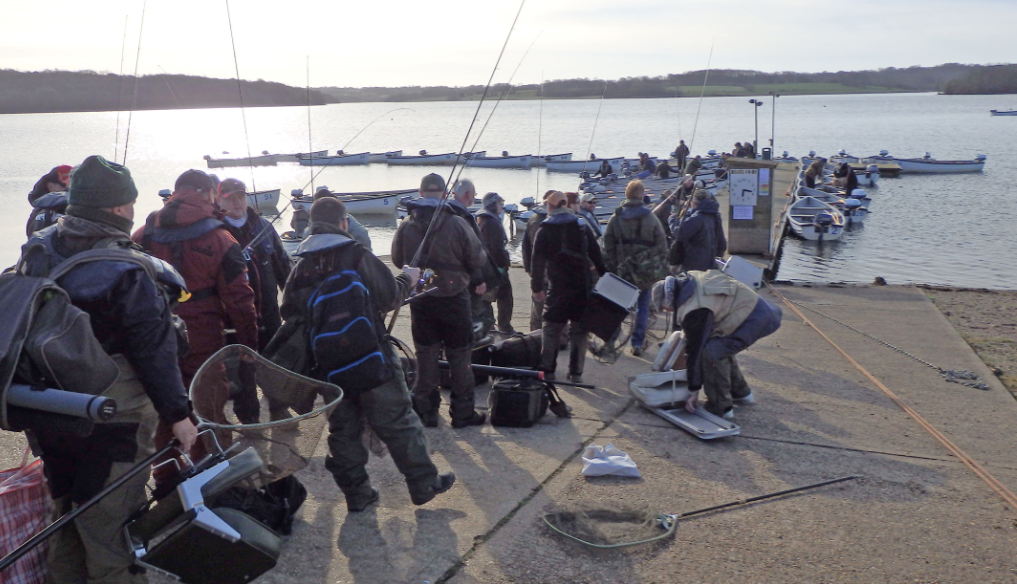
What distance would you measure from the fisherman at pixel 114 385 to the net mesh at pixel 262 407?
284mm

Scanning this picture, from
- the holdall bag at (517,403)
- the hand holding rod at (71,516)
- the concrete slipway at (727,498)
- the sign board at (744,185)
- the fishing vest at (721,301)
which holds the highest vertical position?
the sign board at (744,185)

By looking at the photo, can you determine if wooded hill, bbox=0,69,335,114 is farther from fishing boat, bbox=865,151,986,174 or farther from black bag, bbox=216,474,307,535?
fishing boat, bbox=865,151,986,174

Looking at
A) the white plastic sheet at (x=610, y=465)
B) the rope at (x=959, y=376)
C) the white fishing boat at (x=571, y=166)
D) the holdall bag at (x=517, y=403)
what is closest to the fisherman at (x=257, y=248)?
the holdall bag at (x=517, y=403)

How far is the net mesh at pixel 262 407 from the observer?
10.9ft

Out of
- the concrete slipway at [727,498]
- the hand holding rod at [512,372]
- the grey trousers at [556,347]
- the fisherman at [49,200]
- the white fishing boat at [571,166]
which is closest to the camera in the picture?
the concrete slipway at [727,498]

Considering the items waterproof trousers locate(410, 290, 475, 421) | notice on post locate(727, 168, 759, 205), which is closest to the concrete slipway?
waterproof trousers locate(410, 290, 475, 421)

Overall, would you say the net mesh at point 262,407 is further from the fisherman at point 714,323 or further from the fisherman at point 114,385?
the fisherman at point 714,323

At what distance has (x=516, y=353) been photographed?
684 cm

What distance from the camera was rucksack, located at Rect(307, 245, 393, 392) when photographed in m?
3.93

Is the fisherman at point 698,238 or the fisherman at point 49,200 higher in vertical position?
the fisherman at point 49,200

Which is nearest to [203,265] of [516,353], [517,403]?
[517,403]

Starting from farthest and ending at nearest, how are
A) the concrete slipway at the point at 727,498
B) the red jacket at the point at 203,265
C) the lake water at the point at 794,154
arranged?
1. the lake water at the point at 794,154
2. the red jacket at the point at 203,265
3. the concrete slipway at the point at 727,498

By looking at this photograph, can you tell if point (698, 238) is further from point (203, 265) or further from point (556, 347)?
point (203, 265)

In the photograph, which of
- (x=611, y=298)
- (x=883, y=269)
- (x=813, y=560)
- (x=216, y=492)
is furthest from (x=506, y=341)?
(x=883, y=269)
